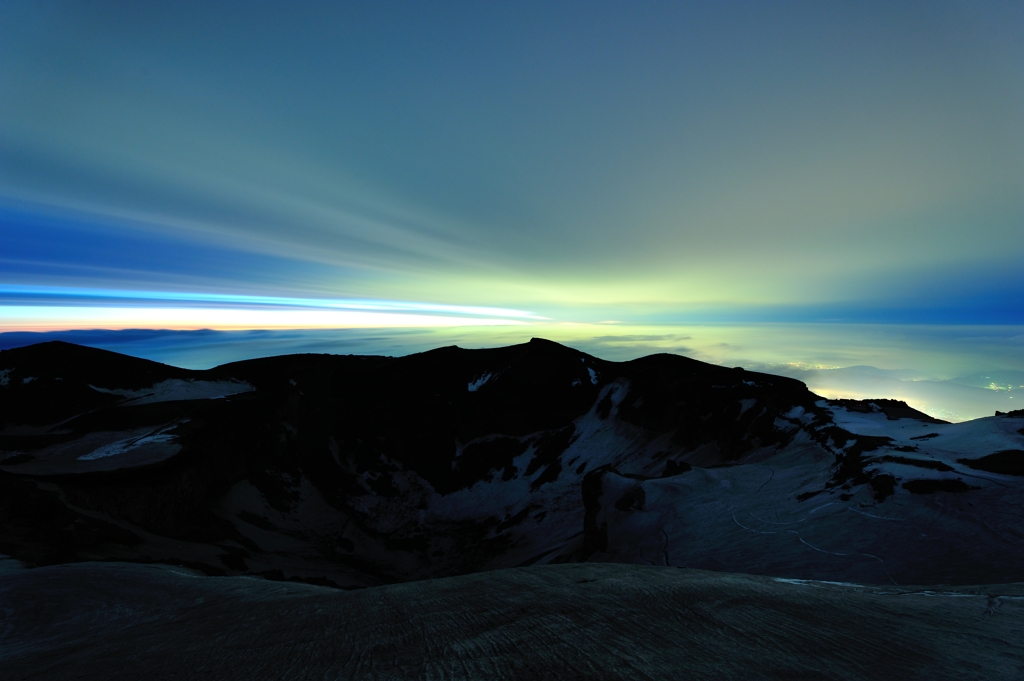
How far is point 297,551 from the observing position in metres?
50.7

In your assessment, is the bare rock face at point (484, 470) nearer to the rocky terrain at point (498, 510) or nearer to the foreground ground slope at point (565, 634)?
the rocky terrain at point (498, 510)

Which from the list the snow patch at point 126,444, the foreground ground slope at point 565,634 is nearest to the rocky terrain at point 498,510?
the foreground ground slope at point 565,634

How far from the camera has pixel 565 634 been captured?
8.13 m

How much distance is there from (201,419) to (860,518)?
2597 inches

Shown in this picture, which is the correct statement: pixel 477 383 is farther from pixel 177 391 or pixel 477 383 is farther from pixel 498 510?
pixel 177 391

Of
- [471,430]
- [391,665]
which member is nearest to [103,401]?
[471,430]

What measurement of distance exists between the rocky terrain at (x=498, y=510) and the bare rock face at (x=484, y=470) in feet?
0.85

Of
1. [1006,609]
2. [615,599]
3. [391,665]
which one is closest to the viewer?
[391,665]

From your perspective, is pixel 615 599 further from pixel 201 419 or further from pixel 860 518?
pixel 201 419

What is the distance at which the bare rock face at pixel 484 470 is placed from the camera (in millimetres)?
24703

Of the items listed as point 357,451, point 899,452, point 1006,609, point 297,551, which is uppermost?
point 1006,609

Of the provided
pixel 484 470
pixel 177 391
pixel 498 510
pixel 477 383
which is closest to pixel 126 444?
pixel 177 391

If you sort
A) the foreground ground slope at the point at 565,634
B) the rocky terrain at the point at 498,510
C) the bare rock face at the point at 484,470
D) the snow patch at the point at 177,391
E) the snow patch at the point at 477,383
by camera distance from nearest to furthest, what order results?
1. the foreground ground slope at the point at 565,634
2. the rocky terrain at the point at 498,510
3. the bare rock face at the point at 484,470
4. the snow patch at the point at 177,391
5. the snow patch at the point at 477,383

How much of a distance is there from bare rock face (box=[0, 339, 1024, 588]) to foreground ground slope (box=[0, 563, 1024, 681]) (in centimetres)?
1438
